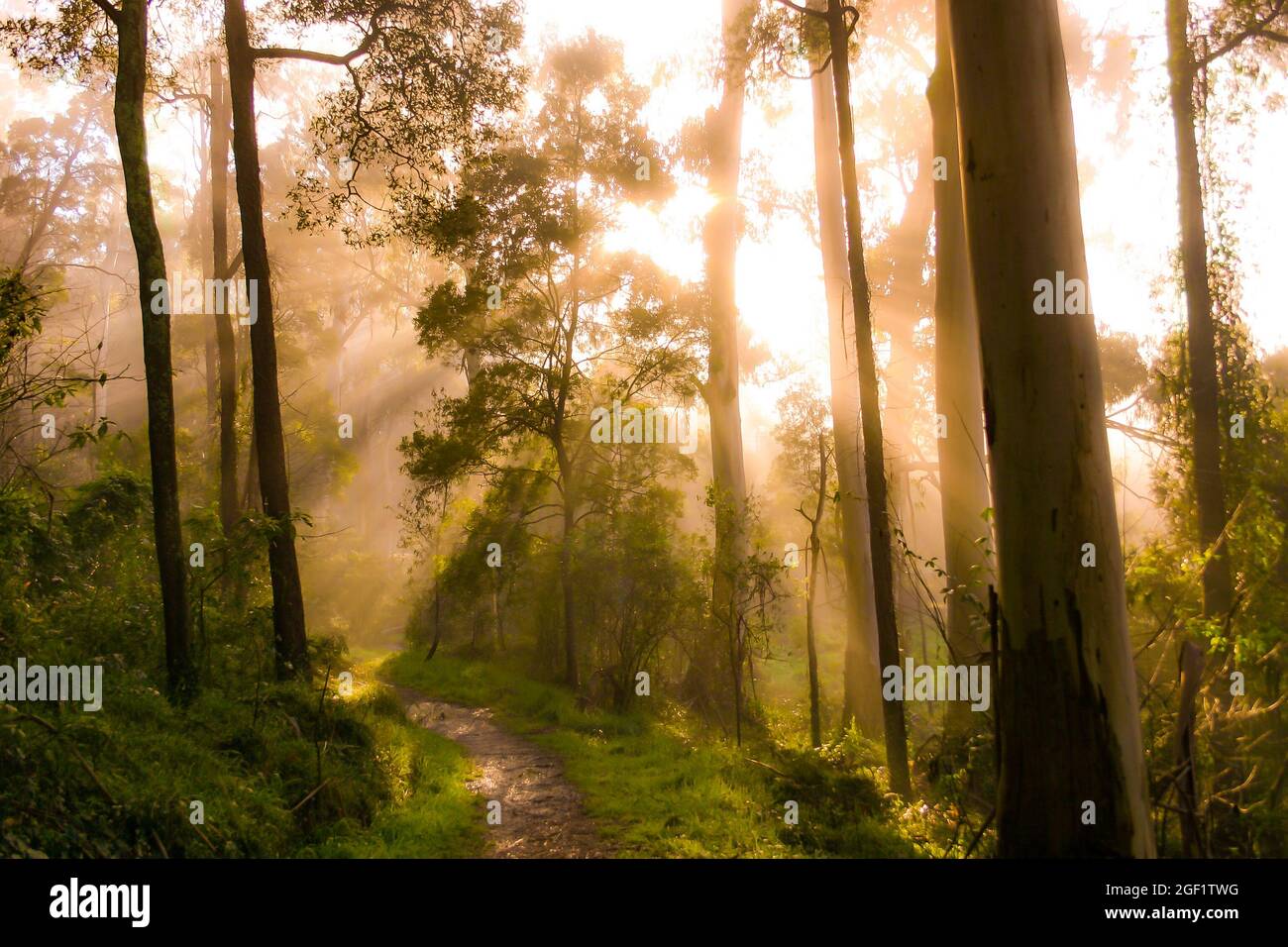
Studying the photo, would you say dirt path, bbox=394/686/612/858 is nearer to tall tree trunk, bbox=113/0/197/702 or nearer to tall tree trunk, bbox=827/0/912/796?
tall tree trunk, bbox=827/0/912/796

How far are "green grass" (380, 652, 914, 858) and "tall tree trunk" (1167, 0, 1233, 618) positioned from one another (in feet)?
18.6

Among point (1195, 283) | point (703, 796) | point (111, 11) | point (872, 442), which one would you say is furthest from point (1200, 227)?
point (111, 11)

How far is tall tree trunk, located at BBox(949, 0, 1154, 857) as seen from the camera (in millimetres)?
3873

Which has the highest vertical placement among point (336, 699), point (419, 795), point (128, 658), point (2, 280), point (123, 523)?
point (2, 280)

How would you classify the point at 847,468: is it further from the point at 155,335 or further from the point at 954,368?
the point at 155,335

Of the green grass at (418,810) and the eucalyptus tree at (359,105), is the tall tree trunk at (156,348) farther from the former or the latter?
the green grass at (418,810)

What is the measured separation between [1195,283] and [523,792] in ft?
33.3

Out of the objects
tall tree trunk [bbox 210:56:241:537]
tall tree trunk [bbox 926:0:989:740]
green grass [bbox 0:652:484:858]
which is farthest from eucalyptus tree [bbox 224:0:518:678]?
tall tree trunk [bbox 926:0:989:740]

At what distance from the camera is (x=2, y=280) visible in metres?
6.83

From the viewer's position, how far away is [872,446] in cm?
752
